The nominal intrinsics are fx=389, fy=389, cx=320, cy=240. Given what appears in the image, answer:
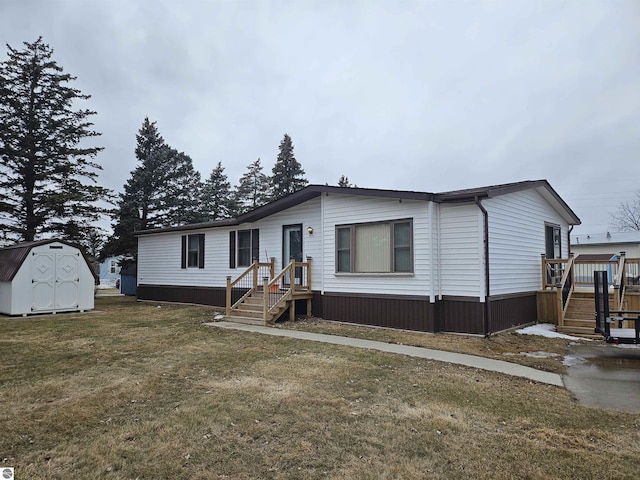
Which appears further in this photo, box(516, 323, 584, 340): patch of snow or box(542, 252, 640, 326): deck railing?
box(542, 252, 640, 326): deck railing

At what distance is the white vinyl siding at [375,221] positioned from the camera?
970 centimetres

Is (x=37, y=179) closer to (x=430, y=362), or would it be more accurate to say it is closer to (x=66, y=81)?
(x=66, y=81)

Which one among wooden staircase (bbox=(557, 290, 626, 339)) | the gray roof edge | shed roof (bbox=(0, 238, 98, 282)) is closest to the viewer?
the gray roof edge

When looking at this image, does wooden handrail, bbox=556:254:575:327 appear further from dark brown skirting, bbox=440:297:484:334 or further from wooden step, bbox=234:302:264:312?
wooden step, bbox=234:302:264:312

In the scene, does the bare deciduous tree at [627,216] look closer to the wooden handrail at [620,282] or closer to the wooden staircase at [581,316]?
the wooden handrail at [620,282]

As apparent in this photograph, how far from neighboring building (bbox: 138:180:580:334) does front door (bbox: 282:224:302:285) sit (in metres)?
0.04

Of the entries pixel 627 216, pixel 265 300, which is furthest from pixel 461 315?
pixel 627 216

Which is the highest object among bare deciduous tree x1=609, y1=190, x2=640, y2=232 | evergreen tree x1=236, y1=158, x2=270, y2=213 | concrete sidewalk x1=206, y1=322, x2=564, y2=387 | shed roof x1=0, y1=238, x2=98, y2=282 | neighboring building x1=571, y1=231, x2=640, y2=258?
evergreen tree x1=236, y1=158, x2=270, y2=213

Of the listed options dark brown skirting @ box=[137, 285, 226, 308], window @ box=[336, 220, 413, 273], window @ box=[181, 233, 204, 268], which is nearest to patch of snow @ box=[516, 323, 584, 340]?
window @ box=[336, 220, 413, 273]

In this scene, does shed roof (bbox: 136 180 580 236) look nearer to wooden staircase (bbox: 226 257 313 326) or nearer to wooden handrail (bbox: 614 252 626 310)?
wooden staircase (bbox: 226 257 313 326)

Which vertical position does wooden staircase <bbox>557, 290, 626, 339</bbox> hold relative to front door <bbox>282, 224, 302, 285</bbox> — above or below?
below

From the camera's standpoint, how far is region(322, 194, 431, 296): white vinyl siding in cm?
970

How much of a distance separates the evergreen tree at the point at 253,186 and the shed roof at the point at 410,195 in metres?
21.4

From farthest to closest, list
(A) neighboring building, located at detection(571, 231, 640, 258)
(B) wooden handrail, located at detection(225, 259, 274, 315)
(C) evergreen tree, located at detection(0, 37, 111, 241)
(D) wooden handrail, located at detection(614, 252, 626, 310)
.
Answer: (A) neighboring building, located at detection(571, 231, 640, 258)
(C) evergreen tree, located at detection(0, 37, 111, 241)
(B) wooden handrail, located at detection(225, 259, 274, 315)
(D) wooden handrail, located at detection(614, 252, 626, 310)
